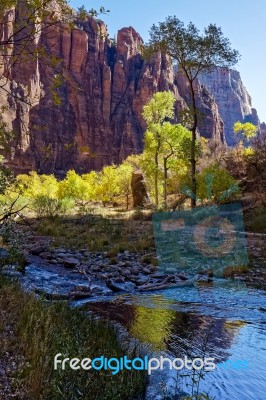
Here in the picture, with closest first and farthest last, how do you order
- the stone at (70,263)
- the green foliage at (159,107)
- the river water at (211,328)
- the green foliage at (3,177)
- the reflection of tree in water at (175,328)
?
the river water at (211,328)
the reflection of tree in water at (175,328)
the green foliage at (3,177)
the stone at (70,263)
the green foliage at (159,107)

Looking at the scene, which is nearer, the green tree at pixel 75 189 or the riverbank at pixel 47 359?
the riverbank at pixel 47 359

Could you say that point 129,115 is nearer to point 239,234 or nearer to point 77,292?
point 239,234

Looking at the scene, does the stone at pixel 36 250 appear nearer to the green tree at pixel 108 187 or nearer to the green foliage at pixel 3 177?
the green foliage at pixel 3 177

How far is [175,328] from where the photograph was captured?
19.0ft

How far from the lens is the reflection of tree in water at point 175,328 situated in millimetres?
4902

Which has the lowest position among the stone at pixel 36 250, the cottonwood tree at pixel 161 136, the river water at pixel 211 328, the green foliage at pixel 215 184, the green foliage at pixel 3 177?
the river water at pixel 211 328

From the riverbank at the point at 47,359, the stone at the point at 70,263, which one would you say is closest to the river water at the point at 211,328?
the riverbank at the point at 47,359

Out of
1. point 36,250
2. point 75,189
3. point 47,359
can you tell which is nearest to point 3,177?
point 47,359

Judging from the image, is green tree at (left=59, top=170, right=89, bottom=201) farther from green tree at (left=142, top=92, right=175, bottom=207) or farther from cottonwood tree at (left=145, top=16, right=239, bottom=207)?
cottonwood tree at (left=145, top=16, right=239, bottom=207)

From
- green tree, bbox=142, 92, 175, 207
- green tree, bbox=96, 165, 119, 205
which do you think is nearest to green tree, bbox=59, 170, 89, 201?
green tree, bbox=96, 165, 119, 205

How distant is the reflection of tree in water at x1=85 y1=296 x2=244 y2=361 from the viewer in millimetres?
4902

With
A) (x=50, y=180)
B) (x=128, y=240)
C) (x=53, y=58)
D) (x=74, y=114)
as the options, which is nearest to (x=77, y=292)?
(x=53, y=58)

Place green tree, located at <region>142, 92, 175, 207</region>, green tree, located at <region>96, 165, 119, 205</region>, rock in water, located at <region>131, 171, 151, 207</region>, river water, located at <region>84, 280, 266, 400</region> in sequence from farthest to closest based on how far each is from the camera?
green tree, located at <region>96, 165, 119, 205</region> < rock in water, located at <region>131, 171, 151, 207</region> < green tree, located at <region>142, 92, 175, 207</region> < river water, located at <region>84, 280, 266, 400</region>

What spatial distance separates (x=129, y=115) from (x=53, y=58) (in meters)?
134
